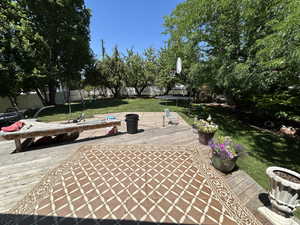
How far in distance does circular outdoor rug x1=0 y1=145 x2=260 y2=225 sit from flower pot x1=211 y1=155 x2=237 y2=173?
0.68 feet

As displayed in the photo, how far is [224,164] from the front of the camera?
2.62 meters

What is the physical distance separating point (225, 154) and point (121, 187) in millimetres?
2117

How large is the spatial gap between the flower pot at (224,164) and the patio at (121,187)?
0.48ft

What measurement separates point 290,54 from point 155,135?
406 centimetres

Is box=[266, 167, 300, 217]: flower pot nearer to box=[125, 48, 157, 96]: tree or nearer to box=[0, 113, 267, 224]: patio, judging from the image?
box=[0, 113, 267, 224]: patio

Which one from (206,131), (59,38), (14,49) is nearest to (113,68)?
(59,38)

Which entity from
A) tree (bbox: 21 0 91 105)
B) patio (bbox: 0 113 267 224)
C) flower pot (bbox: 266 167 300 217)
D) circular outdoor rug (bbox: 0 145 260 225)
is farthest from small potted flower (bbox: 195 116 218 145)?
tree (bbox: 21 0 91 105)

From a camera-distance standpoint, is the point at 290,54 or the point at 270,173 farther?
the point at 290,54

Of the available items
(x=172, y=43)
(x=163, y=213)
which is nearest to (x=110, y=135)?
(x=163, y=213)

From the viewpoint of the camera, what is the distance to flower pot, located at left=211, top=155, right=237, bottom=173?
258 cm

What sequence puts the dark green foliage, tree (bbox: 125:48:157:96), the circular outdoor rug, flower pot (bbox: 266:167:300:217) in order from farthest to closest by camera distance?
1. tree (bbox: 125:48:157:96)
2. the dark green foliage
3. the circular outdoor rug
4. flower pot (bbox: 266:167:300:217)

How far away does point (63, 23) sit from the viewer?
11.4 meters

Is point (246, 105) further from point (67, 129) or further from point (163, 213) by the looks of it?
point (67, 129)

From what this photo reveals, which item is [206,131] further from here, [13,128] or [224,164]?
[13,128]
